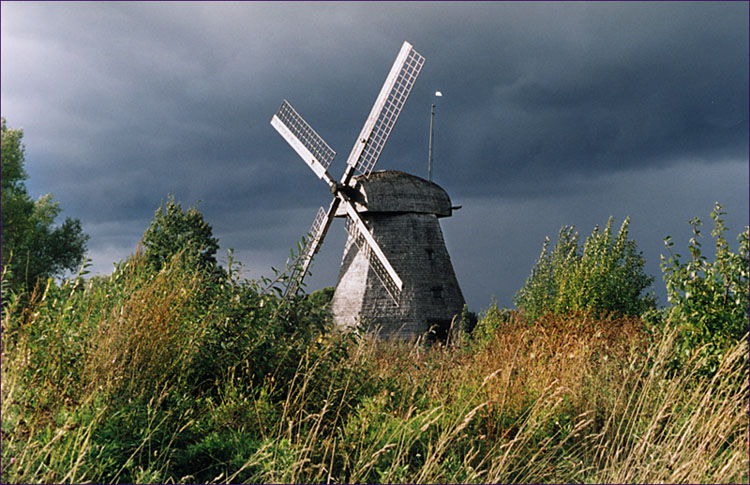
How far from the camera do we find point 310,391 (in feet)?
19.4

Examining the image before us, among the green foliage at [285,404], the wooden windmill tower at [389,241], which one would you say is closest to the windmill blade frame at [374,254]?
the wooden windmill tower at [389,241]

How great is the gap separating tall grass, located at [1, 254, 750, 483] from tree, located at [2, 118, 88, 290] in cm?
1857

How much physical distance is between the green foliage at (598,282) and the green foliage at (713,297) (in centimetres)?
392

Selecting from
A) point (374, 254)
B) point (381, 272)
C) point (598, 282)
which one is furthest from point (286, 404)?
point (374, 254)

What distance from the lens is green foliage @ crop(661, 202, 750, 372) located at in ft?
22.2

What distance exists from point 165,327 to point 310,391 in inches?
56.3

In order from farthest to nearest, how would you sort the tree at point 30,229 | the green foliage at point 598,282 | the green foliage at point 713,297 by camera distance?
the tree at point 30,229 < the green foliage at point 598,282 < the green foliage at point 713,297

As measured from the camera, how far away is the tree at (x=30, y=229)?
23.2 metres

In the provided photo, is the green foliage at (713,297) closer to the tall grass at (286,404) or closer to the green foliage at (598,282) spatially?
the tall grass at (286,404)

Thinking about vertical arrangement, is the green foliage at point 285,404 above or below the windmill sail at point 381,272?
below

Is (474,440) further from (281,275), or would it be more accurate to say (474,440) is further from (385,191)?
(385,191)

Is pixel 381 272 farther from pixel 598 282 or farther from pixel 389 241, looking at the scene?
pixel 598 282

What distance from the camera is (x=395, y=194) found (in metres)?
19.1

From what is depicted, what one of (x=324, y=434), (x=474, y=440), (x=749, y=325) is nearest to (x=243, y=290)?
(x=324, y=434)
